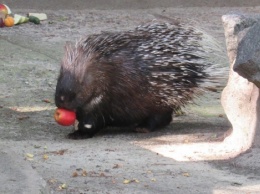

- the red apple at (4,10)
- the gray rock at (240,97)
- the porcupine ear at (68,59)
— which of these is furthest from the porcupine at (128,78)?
the red apple at (4,10)

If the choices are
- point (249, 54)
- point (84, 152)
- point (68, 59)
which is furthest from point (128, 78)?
point (249, 54)

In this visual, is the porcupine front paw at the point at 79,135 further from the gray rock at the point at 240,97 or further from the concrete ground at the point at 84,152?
the gray rock at the point at 240,97

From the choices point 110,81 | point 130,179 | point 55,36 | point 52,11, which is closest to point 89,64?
point 110,81

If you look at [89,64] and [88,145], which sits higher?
[89,64]

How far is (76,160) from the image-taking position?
5133 millimetres

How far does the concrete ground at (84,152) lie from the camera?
→ 451 cm

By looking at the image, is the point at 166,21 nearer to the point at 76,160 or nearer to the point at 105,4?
the point at 76,160

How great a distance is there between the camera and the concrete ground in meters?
4.51

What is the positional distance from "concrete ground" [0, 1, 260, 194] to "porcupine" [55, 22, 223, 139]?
24cm

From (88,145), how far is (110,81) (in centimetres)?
67

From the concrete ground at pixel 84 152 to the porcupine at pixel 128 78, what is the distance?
0.78 ft

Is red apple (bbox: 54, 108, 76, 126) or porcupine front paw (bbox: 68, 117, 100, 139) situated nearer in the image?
red apple (bbox: 54, 108, 76, 126)

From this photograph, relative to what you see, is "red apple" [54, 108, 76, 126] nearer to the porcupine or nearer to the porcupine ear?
the porcupine

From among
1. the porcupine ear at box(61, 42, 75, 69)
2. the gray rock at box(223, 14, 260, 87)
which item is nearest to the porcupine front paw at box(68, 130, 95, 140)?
the porcupine ear at box(61, 42, 75, 69)
